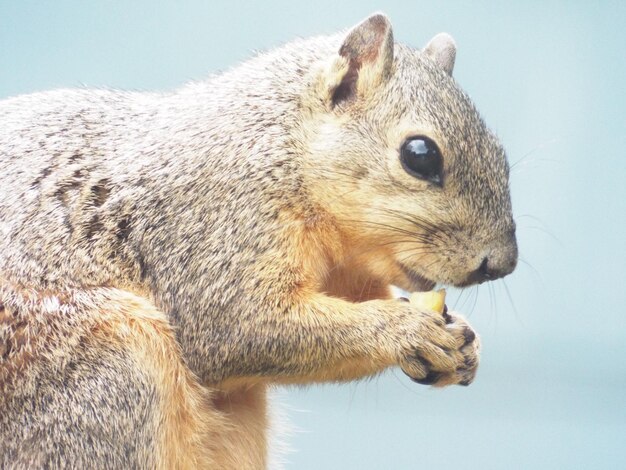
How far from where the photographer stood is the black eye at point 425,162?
2514mm

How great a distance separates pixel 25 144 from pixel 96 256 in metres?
0.46

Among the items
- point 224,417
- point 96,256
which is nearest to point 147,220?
point 96,256

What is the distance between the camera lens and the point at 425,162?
2510 millimetres

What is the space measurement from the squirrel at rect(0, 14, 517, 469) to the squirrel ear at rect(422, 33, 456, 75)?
0.21 m

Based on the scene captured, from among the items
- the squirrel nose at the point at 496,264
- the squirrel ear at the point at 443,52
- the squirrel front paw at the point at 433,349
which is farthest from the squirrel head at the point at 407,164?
the squirrel ear at the point at 443,52

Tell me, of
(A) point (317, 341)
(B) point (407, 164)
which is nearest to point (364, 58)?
(B) point (407, 164)

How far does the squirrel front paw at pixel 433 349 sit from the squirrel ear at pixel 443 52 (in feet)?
2.58

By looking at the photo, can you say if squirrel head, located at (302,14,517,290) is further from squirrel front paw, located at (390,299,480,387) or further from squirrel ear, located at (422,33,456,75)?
squirrel ear, located at (422,33,456,75)

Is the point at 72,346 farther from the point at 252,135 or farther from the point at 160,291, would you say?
the point at 252,135

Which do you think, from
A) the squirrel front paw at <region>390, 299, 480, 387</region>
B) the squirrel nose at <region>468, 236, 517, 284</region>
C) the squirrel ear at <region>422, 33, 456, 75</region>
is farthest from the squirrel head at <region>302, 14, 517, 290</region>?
the squirrel ear at <region>422, 33, 456, 75</region>

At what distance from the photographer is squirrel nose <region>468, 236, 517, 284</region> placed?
2.51 metres

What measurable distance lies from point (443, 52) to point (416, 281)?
78 centimetres

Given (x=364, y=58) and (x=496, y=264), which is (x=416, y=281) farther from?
(x=364, y=58)

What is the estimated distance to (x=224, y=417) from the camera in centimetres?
268
